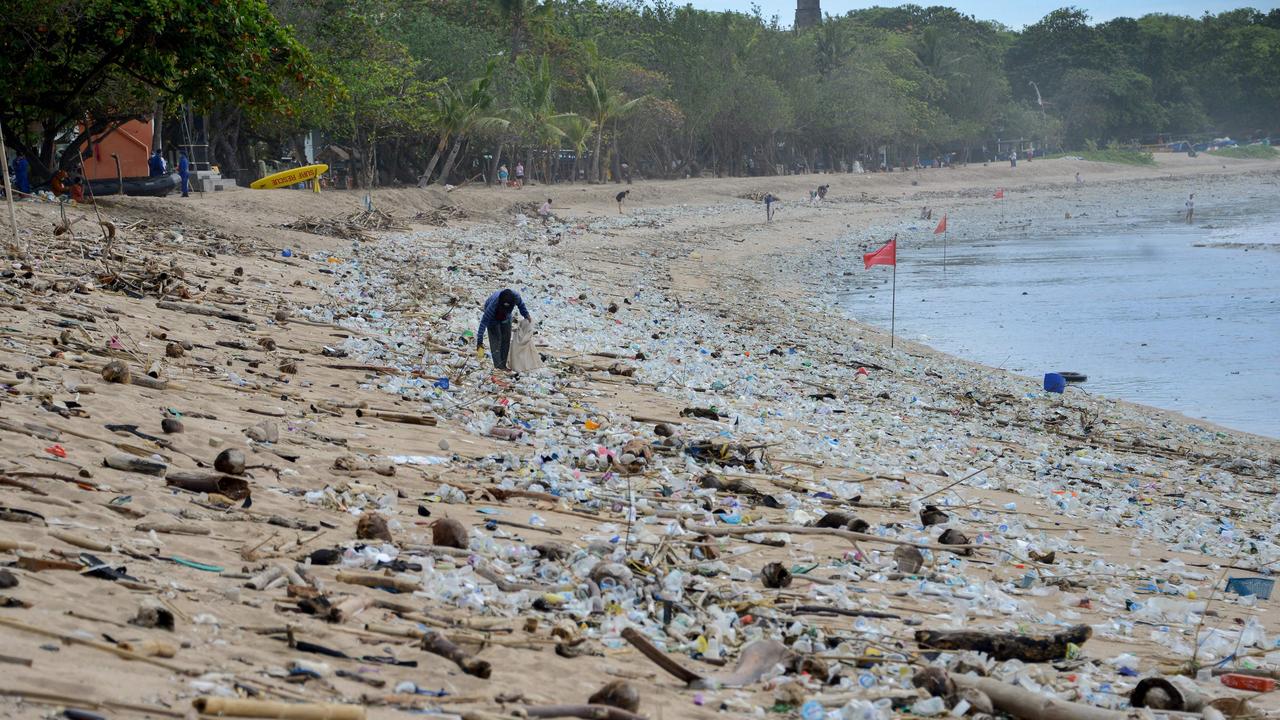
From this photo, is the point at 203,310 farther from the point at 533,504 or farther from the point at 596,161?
the point at 596,161

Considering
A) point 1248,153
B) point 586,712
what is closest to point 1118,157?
point 1248,153

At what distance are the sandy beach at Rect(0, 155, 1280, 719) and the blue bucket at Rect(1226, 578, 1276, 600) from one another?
0.43 feet

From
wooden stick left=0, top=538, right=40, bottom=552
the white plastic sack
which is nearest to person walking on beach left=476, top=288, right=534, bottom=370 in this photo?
the white plastic sack

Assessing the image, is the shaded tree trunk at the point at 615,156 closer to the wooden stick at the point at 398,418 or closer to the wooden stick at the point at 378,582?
the wooden stick at the point at 398,418

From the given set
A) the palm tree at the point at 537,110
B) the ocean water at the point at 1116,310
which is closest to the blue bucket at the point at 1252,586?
the ocean water at the point at 1116,310

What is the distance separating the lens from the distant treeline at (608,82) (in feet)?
52.6

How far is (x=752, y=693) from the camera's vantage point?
452 cm

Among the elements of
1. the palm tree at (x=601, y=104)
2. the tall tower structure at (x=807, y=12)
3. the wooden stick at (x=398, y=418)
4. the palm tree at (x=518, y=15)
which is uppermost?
the tall tower structure at (x=807, y=12)

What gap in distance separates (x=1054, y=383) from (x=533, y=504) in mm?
11263

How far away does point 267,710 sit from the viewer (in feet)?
11.2

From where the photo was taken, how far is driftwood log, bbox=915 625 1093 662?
200 inches

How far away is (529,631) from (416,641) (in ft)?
1.73

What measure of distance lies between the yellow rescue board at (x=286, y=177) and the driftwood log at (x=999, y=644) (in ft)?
100

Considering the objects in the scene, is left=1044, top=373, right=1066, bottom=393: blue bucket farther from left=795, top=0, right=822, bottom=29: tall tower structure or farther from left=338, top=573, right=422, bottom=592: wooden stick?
left=795, top=0, right=822, bottom=29: tall tower structure
